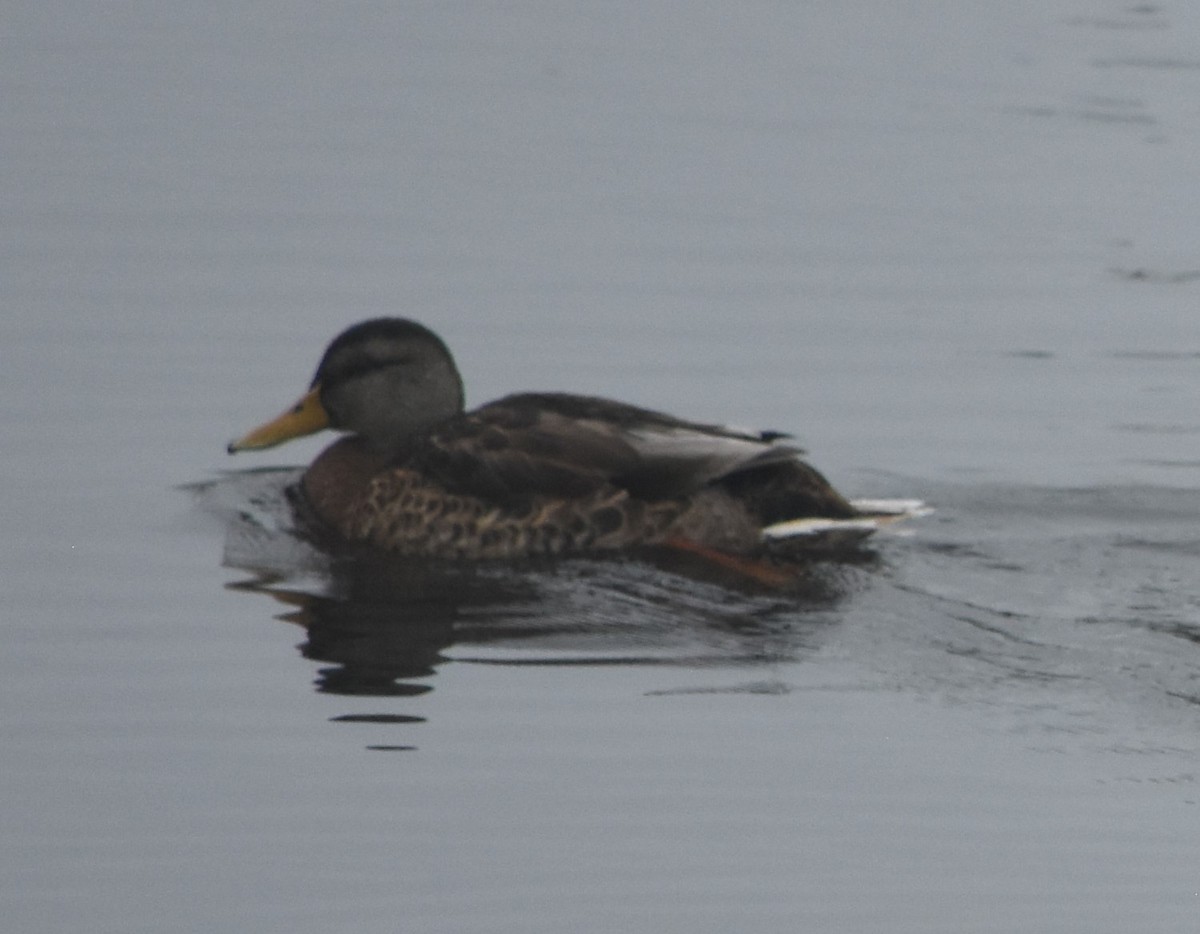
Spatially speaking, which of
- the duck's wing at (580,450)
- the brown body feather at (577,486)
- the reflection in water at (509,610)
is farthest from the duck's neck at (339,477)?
the duck's wing at (580,450)

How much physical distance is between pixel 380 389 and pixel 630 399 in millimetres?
1671

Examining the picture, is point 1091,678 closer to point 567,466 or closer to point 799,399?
point 567,466

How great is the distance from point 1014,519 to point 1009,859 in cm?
380

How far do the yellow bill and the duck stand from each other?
2.04ft

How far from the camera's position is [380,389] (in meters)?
11.3

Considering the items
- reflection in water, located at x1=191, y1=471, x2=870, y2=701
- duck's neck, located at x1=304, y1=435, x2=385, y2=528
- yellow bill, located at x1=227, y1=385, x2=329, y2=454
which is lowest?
reflection in water, located at x1=191, y1=471, x2=870, y2=701

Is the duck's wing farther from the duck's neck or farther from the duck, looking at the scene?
the duck's neck

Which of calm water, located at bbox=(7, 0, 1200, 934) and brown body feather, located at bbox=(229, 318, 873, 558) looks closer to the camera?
calm water, located at bbox=(7, 0, 1200, 934)

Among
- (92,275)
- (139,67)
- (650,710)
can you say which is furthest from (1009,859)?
(139,67)

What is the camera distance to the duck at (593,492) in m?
10.5

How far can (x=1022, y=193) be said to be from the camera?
1673cm

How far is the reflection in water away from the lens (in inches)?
361

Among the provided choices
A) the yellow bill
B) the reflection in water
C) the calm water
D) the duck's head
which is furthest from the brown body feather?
the yellow bill

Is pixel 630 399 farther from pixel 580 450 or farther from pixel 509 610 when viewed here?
pixel 509 610
